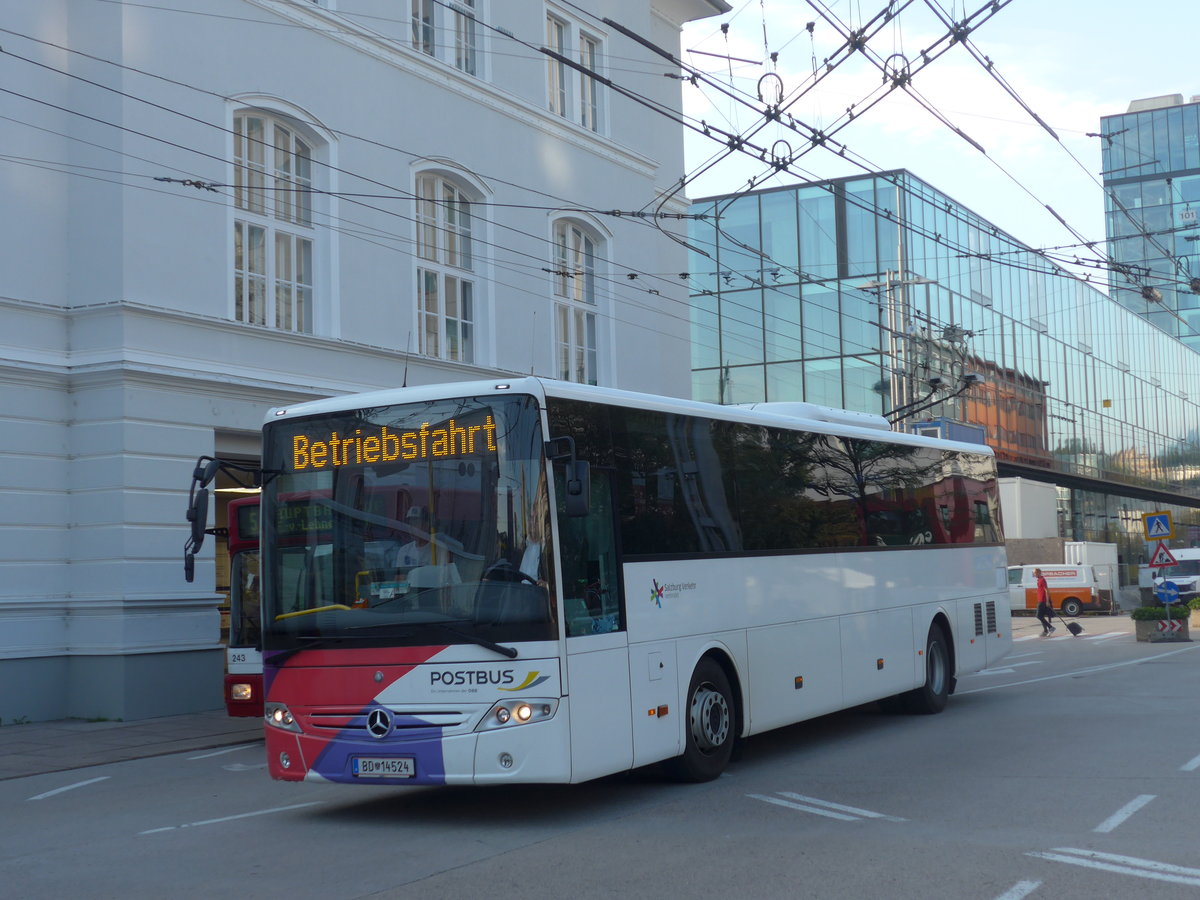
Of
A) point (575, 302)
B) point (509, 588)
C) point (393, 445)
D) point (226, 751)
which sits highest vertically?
point (575, 302)

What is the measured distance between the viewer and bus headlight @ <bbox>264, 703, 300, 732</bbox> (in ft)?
31.2

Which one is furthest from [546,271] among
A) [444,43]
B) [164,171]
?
[164,171]

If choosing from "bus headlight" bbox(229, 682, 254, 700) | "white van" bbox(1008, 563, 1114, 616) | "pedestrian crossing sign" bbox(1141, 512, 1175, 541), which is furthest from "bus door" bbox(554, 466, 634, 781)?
"white van" bbox(1008, 563, 1114, 616)

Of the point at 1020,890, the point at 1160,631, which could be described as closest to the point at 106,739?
the point at 1020,890

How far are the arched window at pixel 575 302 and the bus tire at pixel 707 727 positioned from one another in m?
15.2

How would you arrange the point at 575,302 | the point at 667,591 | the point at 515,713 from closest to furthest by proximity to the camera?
the point at 515,713, the point at 667,591, the point at 575,302

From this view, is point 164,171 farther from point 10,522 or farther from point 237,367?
point 10,522

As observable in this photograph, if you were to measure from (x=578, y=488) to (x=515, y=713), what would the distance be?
1.54 m

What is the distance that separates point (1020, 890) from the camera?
6.82 m

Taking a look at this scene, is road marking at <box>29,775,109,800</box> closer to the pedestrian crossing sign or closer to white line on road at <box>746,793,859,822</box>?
white line on road at <box>746,793,859,822</box>

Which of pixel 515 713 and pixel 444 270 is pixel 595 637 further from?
pixel 444 270

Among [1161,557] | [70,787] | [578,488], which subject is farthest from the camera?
[1161,557]

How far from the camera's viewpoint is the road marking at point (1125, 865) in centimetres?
704

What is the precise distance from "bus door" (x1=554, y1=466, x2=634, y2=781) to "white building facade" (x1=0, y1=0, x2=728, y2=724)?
8.87m
